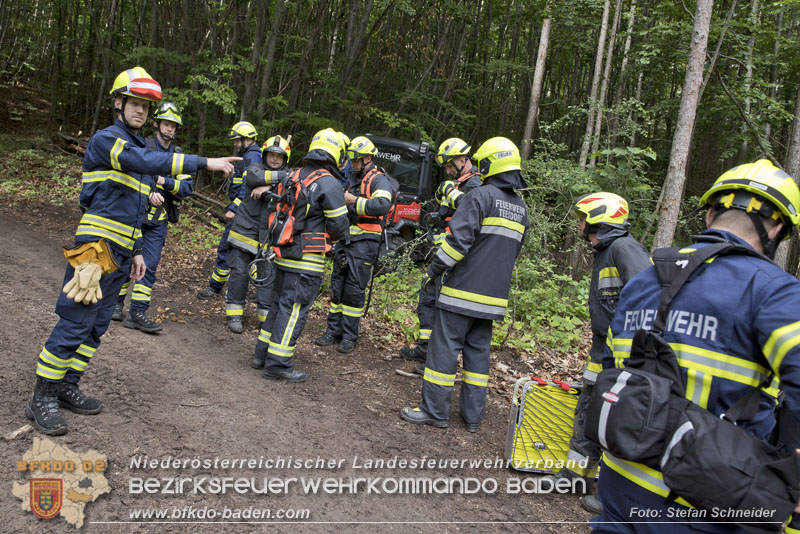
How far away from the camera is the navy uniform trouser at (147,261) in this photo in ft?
18.7

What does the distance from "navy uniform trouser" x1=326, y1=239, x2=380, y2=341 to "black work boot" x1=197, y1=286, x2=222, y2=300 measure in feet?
6.73

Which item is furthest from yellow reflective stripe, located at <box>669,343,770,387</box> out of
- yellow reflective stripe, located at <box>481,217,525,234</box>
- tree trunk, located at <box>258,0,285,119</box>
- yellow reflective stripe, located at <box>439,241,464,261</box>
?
tree trunk, located at <box>258,0,285,119</box>

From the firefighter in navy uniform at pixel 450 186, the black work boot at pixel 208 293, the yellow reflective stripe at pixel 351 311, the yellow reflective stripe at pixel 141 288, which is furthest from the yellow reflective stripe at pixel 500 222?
the black work boot at pixel 208 293

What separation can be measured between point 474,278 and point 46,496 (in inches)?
121

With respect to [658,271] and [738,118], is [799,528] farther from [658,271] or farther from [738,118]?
[738,118]

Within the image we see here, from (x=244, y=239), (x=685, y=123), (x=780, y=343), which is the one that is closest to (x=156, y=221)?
(x=244, y=239)

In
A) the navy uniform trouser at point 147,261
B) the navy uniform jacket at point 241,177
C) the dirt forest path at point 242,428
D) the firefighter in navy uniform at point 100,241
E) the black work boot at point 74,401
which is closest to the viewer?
the dirt forest path at point 242,428

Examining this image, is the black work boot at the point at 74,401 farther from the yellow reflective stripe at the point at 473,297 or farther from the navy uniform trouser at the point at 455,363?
the yellow reflective stripe at the point at 473,297

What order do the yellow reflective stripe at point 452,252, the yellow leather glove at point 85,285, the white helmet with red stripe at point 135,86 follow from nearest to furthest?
the yellow leather glove at point 85,285 < the white helmet with red stripe at point 135,86 < the yellow reflective stripe at point 452,252

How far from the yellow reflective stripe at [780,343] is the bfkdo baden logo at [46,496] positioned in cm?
311

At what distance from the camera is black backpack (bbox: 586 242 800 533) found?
1.56 metres

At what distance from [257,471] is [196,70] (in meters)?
10.8

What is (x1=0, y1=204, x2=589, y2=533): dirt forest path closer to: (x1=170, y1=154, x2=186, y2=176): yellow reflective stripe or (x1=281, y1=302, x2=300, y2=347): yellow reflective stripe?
(x1=281, y1=302, x2=300, y2=347): yellow reflective stripe

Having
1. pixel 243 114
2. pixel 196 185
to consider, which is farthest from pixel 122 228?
pixel 196 185
